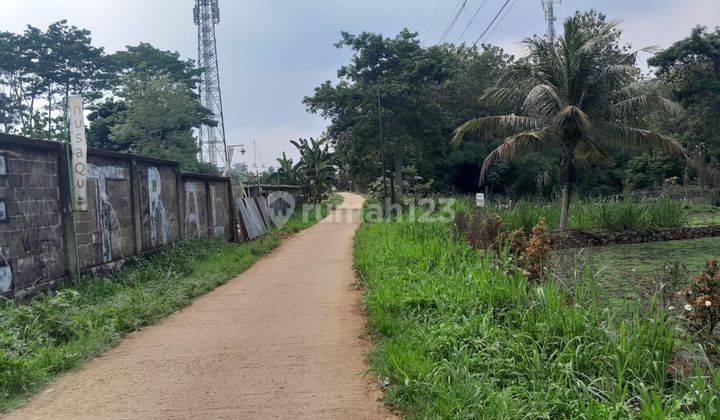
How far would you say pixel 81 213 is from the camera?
8156mm

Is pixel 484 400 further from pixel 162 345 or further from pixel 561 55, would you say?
pixel 561 55

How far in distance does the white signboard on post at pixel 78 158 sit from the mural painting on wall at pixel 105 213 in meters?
0.77

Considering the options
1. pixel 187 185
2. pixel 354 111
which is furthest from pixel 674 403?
pixel 354 111

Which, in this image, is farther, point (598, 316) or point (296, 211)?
point (296, 211)

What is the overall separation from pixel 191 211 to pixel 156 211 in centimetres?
217

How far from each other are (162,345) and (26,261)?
99.0 inches

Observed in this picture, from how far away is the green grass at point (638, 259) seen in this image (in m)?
7.93

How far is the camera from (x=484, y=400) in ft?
11.3

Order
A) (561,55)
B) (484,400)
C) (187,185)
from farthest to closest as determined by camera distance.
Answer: (561,55)
(187,185)
(484,400)

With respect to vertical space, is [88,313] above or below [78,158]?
below

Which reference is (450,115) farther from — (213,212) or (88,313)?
(88,313)

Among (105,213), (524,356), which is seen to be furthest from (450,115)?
(524,356)

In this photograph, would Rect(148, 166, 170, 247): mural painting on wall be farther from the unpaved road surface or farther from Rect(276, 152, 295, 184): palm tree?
Rect(276, 152, 295, 184): palm tree

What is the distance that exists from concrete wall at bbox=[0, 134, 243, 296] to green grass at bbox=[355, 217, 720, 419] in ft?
14.9
